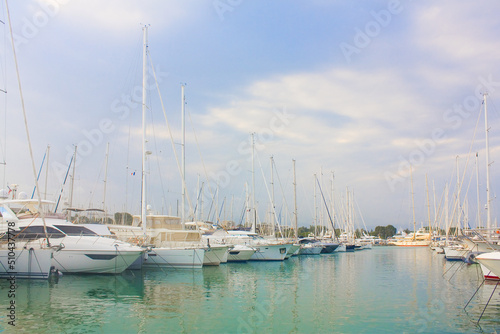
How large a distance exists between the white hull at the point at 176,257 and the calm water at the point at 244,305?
3.09 metres

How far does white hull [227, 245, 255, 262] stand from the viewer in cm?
3759

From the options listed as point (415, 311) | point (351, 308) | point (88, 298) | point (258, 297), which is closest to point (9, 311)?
point (88, 298)

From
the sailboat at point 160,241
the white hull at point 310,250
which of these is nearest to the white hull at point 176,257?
the sailboat at point 160,241

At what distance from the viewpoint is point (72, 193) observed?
44.6 m

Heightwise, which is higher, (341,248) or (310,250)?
(310,250)

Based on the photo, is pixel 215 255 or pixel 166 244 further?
pixel 215 255

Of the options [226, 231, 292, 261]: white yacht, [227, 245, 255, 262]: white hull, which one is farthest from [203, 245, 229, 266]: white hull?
[226, 231, 292, 261]: white yacht

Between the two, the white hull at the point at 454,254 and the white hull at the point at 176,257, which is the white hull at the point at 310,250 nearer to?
the white hull at the point at 454,254

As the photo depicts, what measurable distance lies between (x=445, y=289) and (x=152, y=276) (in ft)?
56.1

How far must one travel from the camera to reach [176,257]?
95.9 feet

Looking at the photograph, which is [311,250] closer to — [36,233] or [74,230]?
[74,230]

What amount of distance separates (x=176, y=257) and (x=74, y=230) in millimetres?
7356

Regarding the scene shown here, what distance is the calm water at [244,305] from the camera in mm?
13547

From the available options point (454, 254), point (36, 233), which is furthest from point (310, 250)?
point (36, 233)
